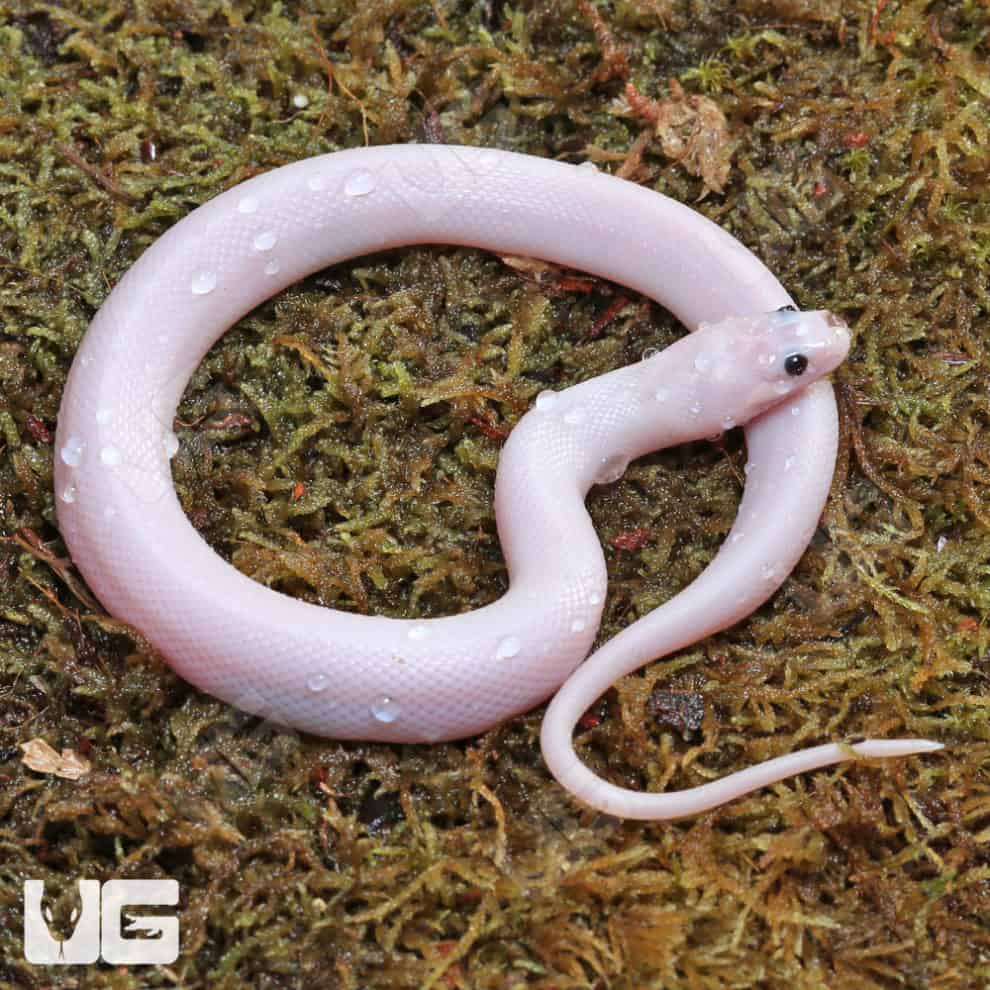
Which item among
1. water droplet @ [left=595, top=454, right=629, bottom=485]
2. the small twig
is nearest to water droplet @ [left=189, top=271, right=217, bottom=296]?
the small twig

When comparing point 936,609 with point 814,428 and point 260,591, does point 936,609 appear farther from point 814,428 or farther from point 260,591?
point 260,591

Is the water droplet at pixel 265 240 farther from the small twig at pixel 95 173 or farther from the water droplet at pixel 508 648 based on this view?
the water droplet at pixel 508 648

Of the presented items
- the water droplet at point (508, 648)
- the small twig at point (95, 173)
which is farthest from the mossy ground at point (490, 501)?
the water droplet at point (508, 648)

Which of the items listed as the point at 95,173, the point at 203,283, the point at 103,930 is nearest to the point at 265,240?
the point at 203,283

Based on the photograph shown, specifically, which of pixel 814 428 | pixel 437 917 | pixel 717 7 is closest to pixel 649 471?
pixel 814 428

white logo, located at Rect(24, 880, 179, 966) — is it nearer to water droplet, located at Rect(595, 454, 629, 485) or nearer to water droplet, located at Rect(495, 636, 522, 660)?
water droplet, located at Rect(495, 636, 522, 660)

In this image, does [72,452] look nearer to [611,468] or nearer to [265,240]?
[265,240]
